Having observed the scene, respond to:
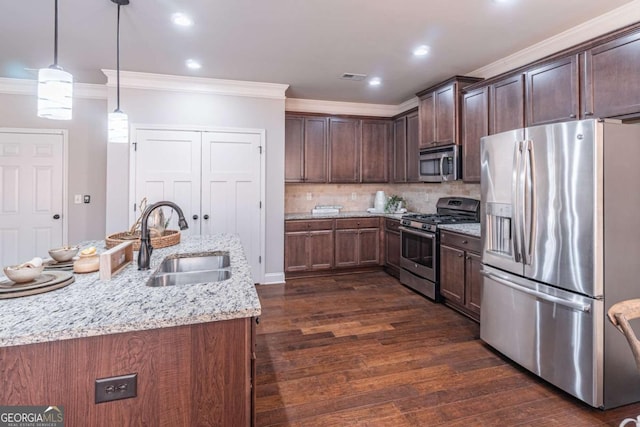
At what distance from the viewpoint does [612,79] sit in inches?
92.5

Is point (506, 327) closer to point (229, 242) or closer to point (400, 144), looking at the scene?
point (229, 242)

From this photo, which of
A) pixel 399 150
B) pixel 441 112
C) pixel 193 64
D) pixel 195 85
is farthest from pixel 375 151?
pixel 193 64

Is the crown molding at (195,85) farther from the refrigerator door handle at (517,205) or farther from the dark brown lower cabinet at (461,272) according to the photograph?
the refrigerator door handle at (517,205)

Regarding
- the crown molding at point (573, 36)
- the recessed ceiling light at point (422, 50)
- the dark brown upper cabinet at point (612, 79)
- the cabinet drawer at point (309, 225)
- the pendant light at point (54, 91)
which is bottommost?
the cabinet drawer at point (309, 225)

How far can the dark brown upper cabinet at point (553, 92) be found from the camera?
260cm

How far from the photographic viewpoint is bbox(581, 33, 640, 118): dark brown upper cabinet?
2229mm

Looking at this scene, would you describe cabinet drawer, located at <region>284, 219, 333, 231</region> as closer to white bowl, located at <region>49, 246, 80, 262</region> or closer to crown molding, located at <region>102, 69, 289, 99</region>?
crown molding, located at <region>102, 69, 289, 99</region>

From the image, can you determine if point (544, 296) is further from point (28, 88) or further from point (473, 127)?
point (28, 88)

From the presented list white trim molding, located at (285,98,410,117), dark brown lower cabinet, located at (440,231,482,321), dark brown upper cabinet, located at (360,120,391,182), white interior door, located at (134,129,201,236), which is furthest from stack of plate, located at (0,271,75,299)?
dark brown upper cabinet, located at (360,120,391,182)

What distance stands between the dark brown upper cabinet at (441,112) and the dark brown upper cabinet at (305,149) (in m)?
1.47

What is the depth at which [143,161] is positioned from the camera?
13.2 feet

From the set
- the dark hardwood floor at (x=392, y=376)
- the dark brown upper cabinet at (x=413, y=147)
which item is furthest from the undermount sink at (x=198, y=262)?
the dark brown upper cabinet at (x=413, y=147)

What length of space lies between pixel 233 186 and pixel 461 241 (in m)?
2.78

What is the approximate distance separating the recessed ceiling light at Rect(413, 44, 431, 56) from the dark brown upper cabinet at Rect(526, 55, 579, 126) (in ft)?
2.98
